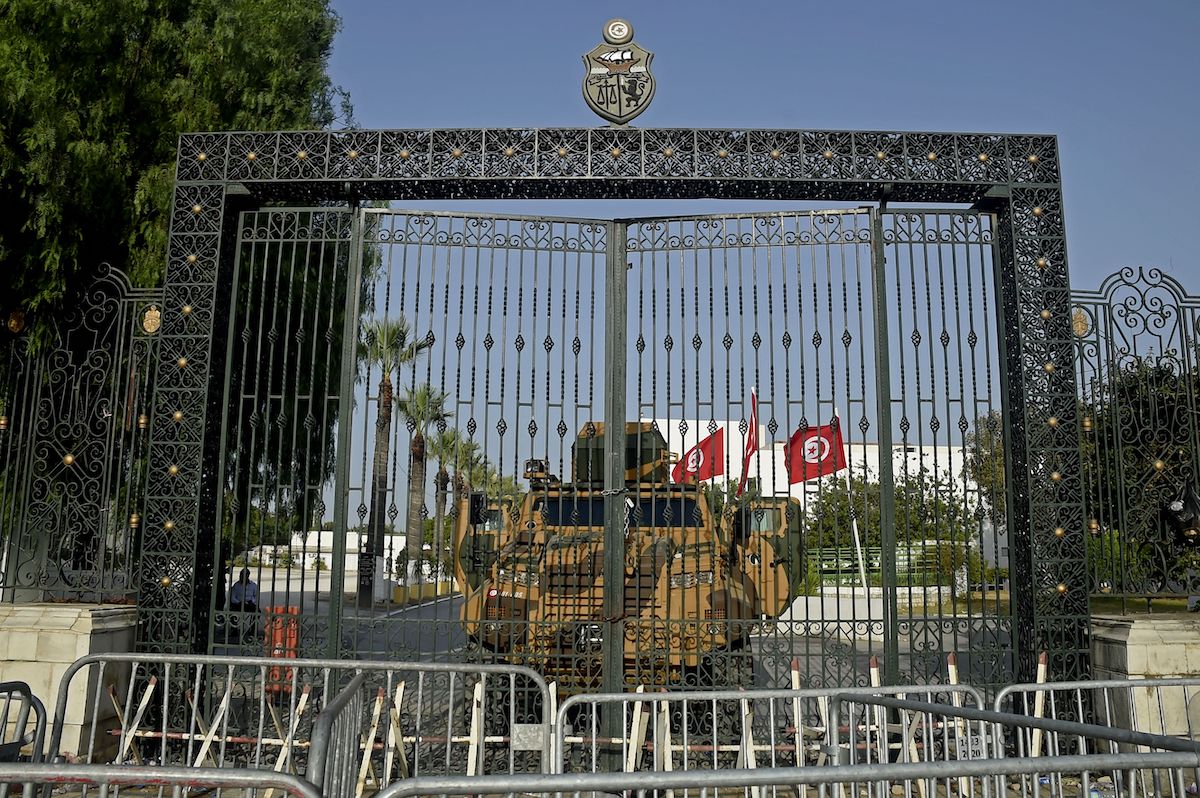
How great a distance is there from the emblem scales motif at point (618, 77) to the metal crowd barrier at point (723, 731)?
16.0 feet

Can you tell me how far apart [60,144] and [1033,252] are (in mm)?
10243

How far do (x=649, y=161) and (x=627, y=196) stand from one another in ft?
1.59

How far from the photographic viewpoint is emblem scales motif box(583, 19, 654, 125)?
26.5 ft

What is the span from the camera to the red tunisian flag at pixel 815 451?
7613 millimetres

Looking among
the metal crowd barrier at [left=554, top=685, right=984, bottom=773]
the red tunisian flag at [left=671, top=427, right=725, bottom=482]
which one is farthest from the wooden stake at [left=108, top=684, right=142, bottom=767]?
the red tunisian flag at [left=671, top=427, right=725, bottom=482]

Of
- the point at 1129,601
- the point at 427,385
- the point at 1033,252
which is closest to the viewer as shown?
the point at 427,385

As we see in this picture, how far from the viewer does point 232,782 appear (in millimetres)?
2877

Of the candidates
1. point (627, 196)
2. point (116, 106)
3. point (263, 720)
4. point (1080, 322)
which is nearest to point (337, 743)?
point (263, 720)

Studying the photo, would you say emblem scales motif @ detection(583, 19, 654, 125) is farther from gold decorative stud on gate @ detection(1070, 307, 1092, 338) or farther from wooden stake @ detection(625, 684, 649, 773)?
wooden stake @ detection(625, 684, 649, 773)

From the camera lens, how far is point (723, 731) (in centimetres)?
920

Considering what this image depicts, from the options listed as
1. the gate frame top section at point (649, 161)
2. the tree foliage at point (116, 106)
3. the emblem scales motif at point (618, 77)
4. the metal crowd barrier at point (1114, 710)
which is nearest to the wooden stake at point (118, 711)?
the gate frame top section at point (649, 161)

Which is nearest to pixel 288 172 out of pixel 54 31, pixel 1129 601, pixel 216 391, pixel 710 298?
pixel 216 391

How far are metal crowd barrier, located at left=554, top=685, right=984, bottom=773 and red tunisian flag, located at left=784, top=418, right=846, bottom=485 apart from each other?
183cm

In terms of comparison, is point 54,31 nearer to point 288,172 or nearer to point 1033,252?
point 288,172
